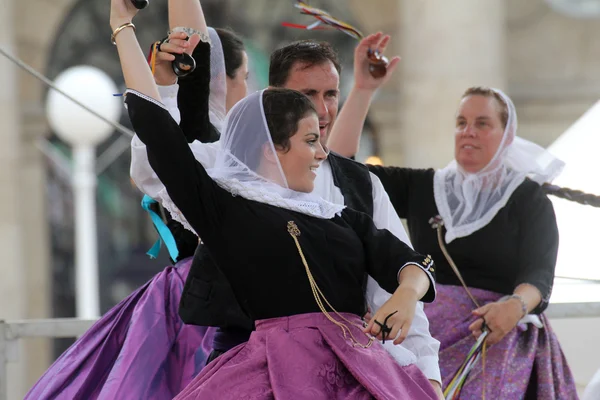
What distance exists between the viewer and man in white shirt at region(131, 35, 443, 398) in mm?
3084

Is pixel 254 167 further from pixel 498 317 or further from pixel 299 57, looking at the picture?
pixel 498 317

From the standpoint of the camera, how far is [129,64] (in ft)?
9.41

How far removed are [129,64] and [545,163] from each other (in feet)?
6.27

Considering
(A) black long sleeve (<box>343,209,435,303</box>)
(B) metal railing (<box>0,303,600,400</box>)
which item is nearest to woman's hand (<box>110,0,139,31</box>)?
(A) black long sleeve (<box>343,209,435,303</box>)

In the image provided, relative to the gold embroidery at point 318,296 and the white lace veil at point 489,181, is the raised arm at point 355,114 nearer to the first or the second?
the white lace veil at point 489,181

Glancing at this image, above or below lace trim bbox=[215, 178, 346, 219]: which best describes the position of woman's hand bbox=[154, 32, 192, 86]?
above

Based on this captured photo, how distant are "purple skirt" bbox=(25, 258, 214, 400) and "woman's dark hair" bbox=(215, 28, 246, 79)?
0.63m

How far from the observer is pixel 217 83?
11.7ft

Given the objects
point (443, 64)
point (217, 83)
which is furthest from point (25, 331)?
point (443, 64)

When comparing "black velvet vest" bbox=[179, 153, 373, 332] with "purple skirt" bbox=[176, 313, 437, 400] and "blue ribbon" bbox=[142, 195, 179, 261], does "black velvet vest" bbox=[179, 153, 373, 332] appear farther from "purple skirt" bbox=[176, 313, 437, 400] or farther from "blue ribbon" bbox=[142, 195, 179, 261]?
"blue ribbon" bbox=[142, 195, 179, 261]

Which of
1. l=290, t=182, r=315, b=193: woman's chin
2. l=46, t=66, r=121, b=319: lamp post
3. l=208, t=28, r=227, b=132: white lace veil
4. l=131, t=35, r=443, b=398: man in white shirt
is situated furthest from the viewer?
l=46, t=66, r=121, b=319: lamp post

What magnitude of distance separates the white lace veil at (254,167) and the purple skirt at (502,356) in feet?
3.85

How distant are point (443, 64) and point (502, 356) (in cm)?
727

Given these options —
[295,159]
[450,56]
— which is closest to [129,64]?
[295,159]
